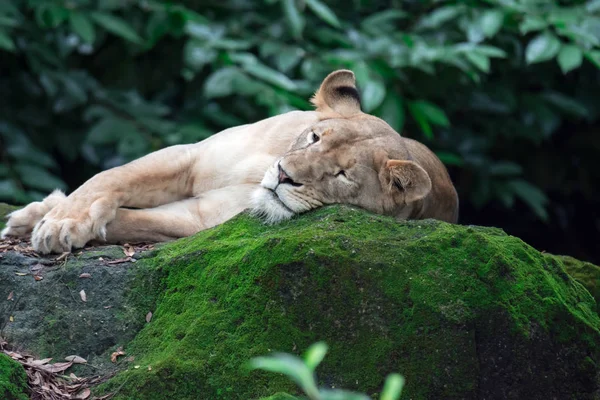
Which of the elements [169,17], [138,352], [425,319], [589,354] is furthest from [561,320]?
[169,17]

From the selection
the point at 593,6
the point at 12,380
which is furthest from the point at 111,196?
the point at 593,6

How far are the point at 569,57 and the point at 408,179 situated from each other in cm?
264

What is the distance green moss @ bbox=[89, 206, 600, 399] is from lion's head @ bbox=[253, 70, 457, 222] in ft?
1.26

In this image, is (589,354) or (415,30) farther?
(415,30)

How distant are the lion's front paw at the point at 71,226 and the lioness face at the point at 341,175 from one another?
653mm

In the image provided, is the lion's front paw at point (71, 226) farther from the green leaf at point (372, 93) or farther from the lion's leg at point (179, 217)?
the green leaf at point (372, 93)

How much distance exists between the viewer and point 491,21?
6031 millimetres

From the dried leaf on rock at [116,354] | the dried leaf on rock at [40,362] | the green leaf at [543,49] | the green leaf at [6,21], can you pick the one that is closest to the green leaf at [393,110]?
the green leaf at [543,49]

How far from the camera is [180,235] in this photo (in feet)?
13.1

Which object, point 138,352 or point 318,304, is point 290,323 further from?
point 138,352

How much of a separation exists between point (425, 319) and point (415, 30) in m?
4.06

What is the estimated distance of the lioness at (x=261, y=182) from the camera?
3459 millimetres

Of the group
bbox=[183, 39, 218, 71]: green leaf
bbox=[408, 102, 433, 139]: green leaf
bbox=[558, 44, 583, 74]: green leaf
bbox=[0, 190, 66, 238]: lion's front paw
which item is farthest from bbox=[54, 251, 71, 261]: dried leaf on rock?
bbox=[558, 44, 583, 74]: green leaf

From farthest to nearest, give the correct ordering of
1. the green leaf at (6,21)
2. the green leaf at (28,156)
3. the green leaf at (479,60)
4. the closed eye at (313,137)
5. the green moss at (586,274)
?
the green leaf at (28,156) < the green leaf at (479,60) < the green leaf at (6,21) < the green moss at (586,274) < the closed eye at (313,137)
